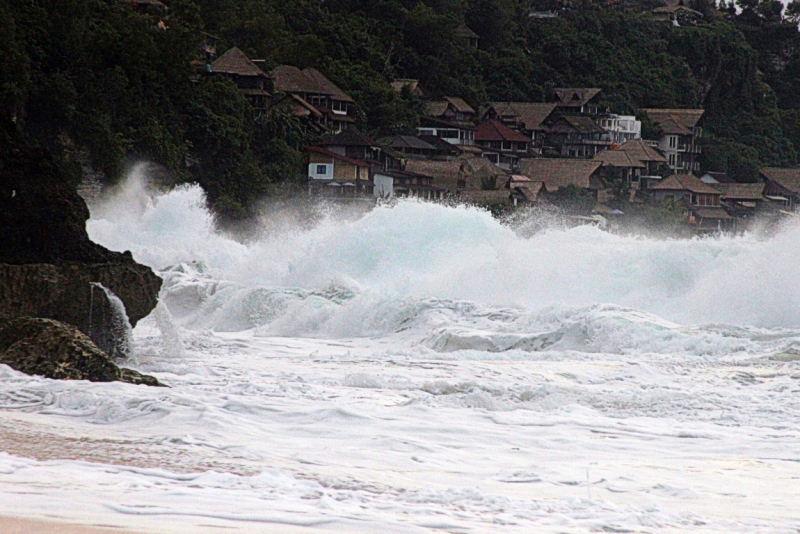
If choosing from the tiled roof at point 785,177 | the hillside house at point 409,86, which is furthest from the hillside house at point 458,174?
the tiled roof at point 785,177

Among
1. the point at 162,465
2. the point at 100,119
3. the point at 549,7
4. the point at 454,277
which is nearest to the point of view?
the point at 162,465

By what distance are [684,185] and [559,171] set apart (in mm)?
10803

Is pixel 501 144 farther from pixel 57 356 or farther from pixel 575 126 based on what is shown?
pixel 57 356

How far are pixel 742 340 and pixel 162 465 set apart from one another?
A: 10.6m

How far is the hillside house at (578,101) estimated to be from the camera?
89062 millimetres

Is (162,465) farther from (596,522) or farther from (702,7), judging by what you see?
(702,7)

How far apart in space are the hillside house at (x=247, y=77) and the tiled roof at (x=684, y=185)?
110 feet

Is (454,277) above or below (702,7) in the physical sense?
below

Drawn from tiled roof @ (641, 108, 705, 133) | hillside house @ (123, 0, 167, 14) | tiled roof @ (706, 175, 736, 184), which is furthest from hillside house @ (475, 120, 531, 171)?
hillside house @ (123, 0, 167, 14)

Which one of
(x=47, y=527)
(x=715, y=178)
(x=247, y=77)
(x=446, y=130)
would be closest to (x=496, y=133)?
(x=446, y=130)

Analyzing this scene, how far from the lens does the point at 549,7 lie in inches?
4835

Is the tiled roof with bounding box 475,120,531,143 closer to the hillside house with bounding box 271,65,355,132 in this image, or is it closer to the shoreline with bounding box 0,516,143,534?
the hillside house with bounding box 271,65,355,132

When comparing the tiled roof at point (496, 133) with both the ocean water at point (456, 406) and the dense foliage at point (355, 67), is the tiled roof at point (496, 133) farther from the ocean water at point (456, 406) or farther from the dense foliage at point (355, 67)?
the ocean water at point (456, 406)

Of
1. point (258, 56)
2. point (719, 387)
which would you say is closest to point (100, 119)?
point (258, 56)
